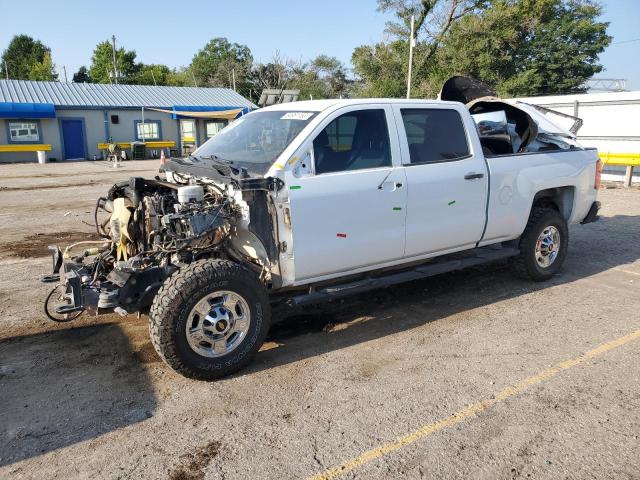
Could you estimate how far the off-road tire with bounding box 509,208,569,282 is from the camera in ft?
19.5

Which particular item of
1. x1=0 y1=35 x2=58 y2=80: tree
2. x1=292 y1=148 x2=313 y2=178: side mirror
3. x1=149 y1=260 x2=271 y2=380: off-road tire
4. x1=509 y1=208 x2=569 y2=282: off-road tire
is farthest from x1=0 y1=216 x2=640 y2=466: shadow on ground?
x1=0 y1=35 x2=58 y2=80: tree

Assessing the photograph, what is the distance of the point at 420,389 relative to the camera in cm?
378

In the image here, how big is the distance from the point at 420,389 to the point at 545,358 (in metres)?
1.21

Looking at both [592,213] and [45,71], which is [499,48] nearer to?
[592,213]

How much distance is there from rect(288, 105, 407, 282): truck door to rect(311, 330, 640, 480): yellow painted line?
1.52 metres

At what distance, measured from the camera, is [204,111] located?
34.0 meters

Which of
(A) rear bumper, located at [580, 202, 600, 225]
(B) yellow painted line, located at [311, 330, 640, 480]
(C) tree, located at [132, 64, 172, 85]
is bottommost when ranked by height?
(B) yellow painted line, located at [311, 330, 640, 480]

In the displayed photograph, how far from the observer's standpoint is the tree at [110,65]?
63219 mm

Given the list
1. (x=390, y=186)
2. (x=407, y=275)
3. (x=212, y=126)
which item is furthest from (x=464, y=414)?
(x=212, y=126)

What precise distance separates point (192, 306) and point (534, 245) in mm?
4072

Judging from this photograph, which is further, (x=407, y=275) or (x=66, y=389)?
(x=407, y=275)

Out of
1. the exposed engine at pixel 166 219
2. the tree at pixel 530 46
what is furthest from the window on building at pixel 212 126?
the exposed engine at pixel 166 219

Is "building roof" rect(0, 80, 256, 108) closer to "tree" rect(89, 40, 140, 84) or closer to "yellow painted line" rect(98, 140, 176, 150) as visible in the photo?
"yellow painted line" rect(98, 140, 176, 150)

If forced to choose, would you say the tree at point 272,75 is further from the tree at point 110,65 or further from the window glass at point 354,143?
the window glass at point 354,143
